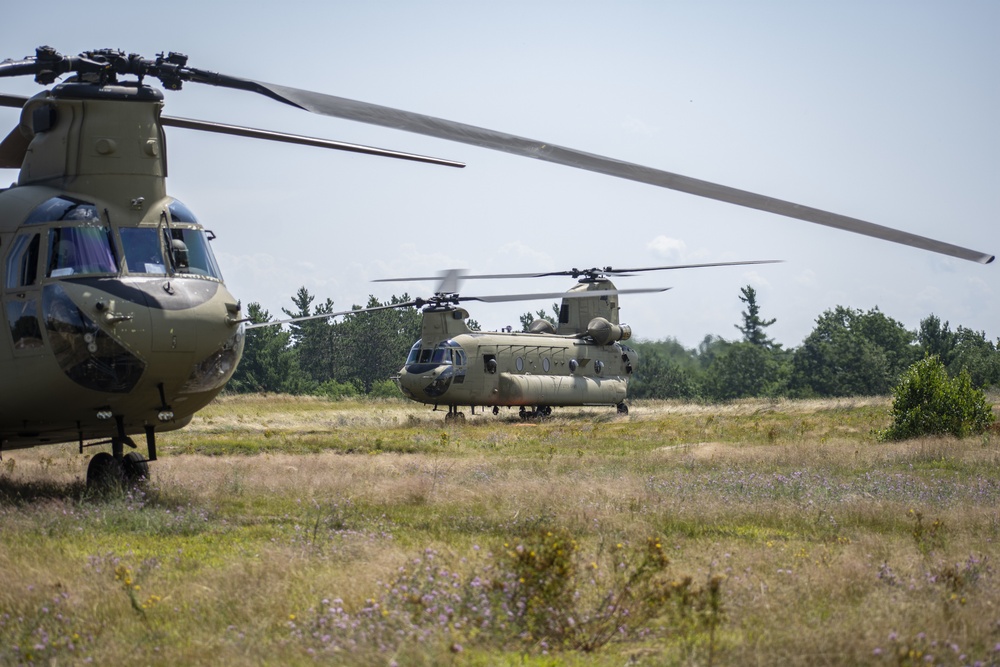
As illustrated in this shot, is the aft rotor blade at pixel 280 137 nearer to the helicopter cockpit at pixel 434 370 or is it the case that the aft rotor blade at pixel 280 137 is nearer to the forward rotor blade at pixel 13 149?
the forward rotor blade at pixel 13 149

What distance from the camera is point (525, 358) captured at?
125ft

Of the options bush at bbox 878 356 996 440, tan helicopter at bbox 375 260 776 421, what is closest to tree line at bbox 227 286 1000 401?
tan helicopter at bbox 375 260 776 421

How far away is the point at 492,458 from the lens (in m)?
19.5

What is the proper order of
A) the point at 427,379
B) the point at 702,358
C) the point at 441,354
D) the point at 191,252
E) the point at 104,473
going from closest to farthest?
the point at 191,252 < the point at 104,473 < the point at 427,379 < the point at 441,354 < the point at 702,358

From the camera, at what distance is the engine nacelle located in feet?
139

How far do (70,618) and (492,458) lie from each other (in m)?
13.2

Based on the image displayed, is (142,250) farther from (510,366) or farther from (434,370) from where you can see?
(510,366)

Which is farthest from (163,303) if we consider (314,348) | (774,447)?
(314,348)

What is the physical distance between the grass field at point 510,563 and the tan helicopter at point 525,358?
50.6ft

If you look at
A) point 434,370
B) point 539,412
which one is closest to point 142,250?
point 434,370

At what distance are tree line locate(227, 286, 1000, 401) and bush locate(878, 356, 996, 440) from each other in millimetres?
63112

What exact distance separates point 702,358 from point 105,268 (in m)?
94.5

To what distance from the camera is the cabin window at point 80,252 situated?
1106cm

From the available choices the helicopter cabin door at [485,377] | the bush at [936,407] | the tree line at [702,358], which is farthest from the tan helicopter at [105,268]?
the tree line at [702,358]
